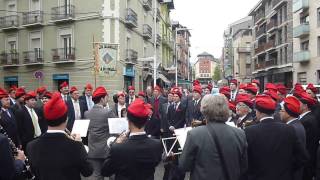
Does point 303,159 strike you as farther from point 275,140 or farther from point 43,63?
point 43,63

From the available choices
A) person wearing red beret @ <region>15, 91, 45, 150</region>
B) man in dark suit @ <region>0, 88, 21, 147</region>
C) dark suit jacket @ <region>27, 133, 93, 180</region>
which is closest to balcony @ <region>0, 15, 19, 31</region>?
person wearing red beret @ <region>15, 91, 45, 150</region>

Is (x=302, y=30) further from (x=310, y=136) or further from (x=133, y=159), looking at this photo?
(x=133, y=159)

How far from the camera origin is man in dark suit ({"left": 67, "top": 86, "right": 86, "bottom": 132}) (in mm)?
10219

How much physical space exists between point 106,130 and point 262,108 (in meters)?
3.05

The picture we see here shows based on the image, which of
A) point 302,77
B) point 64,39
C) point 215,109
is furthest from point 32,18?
point 215,109

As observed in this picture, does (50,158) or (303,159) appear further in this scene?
(303,159)

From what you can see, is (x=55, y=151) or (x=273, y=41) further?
(x=273, y=41)

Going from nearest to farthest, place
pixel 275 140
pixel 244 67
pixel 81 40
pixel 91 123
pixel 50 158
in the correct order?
pixel 50 158
pixel 275 140
pixel 91 123
pixel 81 40
pixel 244 67

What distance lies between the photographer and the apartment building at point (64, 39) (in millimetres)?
29312

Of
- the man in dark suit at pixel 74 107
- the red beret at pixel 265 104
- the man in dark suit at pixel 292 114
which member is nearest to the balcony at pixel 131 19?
the man in dark suit at pixel 74 107

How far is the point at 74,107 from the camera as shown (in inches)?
413

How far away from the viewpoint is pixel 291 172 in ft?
16.3

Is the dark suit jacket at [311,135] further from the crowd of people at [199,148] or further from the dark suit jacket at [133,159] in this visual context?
the dark suit jacket at [133,159]

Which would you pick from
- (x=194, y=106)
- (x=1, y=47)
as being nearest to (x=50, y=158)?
(x=194, y=106)
